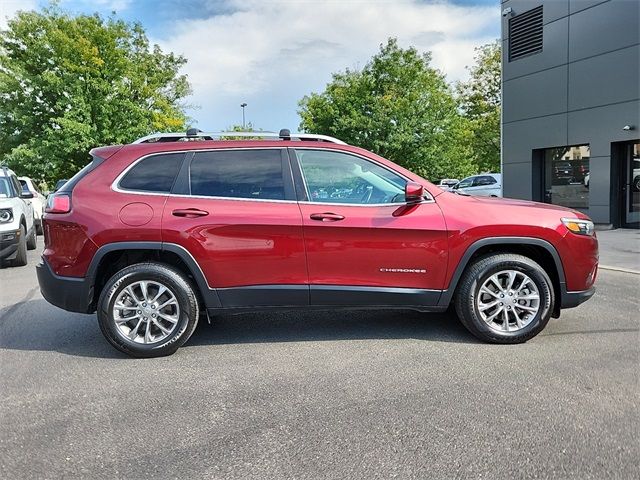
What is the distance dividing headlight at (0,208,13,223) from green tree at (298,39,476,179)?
18.4 meters

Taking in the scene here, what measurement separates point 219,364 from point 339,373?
955 mm

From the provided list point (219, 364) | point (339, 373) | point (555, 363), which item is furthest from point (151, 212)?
Result: point (555, 363)

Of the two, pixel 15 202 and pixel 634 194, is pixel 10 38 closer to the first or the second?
pixel 15 202

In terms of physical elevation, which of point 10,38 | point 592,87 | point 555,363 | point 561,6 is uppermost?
point 10,38

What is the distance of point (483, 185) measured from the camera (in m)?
20.9

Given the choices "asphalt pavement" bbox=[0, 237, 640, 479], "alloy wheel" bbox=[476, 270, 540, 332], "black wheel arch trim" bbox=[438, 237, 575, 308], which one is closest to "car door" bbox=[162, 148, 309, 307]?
"asphalt pavement" bbox=[0, 237, 640, 479]

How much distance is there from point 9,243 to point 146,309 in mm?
6108

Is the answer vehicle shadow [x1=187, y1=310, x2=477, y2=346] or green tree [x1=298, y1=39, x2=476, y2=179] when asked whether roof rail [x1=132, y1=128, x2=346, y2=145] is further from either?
green tree [x1=298, y1=39, x2=476, y2=179]

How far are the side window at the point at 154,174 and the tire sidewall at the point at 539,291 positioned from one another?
2.65 m

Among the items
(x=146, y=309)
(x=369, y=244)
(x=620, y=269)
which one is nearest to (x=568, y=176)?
(x=620, y=269)

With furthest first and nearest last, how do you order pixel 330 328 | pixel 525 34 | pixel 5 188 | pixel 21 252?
pixel 525 34
pixel 5 188
pixel 21 252
pixel 330 328

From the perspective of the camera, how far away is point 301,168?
435 cm

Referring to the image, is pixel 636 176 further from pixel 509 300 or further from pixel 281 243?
pixel 281 243

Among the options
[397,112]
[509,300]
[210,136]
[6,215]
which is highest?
[397,112]
